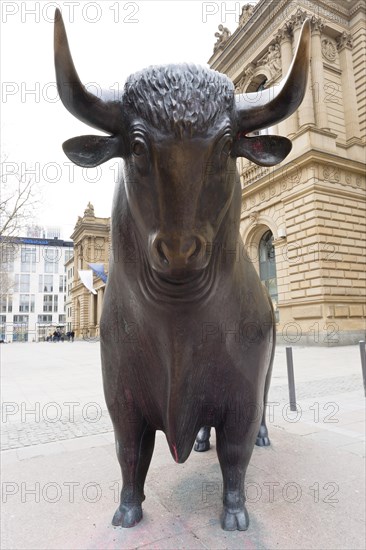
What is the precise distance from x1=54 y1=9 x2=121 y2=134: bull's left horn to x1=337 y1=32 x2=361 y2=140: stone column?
2107 cm

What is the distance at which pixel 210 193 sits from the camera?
49.7 inches

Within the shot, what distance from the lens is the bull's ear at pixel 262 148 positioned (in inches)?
59.0

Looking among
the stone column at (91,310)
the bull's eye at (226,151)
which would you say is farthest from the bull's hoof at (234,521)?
the stone column at (91,310)

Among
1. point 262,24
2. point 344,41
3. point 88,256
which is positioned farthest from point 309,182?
point 88,256

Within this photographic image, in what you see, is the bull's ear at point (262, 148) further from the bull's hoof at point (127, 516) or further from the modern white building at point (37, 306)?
the modern white building at point (37, 306)

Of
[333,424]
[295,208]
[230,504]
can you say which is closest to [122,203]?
[230,504]

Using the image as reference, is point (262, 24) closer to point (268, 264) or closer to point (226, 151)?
point (268, 264)

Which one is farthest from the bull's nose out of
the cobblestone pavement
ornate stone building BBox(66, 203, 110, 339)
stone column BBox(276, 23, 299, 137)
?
ornate stone building BBox(66, 203, 110, 339)

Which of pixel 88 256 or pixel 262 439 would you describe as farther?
pixel 88 256

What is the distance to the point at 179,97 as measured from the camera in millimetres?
1220

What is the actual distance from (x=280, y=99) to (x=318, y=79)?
21.1 meters

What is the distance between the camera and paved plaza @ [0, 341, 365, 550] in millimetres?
1836

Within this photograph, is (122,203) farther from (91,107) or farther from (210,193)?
(210,193)

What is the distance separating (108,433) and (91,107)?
351 centimetres
